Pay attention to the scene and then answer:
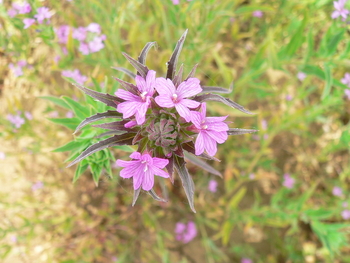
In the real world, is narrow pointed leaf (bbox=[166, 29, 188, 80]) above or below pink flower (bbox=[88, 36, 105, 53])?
above

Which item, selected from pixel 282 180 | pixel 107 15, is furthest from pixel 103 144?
pixel 282 180

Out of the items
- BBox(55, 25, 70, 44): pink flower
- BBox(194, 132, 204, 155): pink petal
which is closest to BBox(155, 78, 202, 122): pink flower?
BBox(194, 132, 204, 155): pink petal

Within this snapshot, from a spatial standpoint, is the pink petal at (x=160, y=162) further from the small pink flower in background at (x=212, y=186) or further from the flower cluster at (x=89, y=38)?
the small pink flower in background at (x=212, y=186)

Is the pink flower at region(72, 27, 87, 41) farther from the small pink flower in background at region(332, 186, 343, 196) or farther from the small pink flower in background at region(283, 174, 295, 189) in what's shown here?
the small pink flower in background at region(332, 186, 343, 196)

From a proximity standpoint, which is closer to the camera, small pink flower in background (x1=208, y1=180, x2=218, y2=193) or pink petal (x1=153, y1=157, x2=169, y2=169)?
pink petal (x1=153, y1=157, x2=169, y2=169)

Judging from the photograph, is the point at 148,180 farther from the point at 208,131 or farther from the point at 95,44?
the point at 95,44

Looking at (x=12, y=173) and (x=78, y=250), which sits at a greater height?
(x=12, y=173)

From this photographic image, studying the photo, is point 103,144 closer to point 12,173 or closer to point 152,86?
point 152,86
